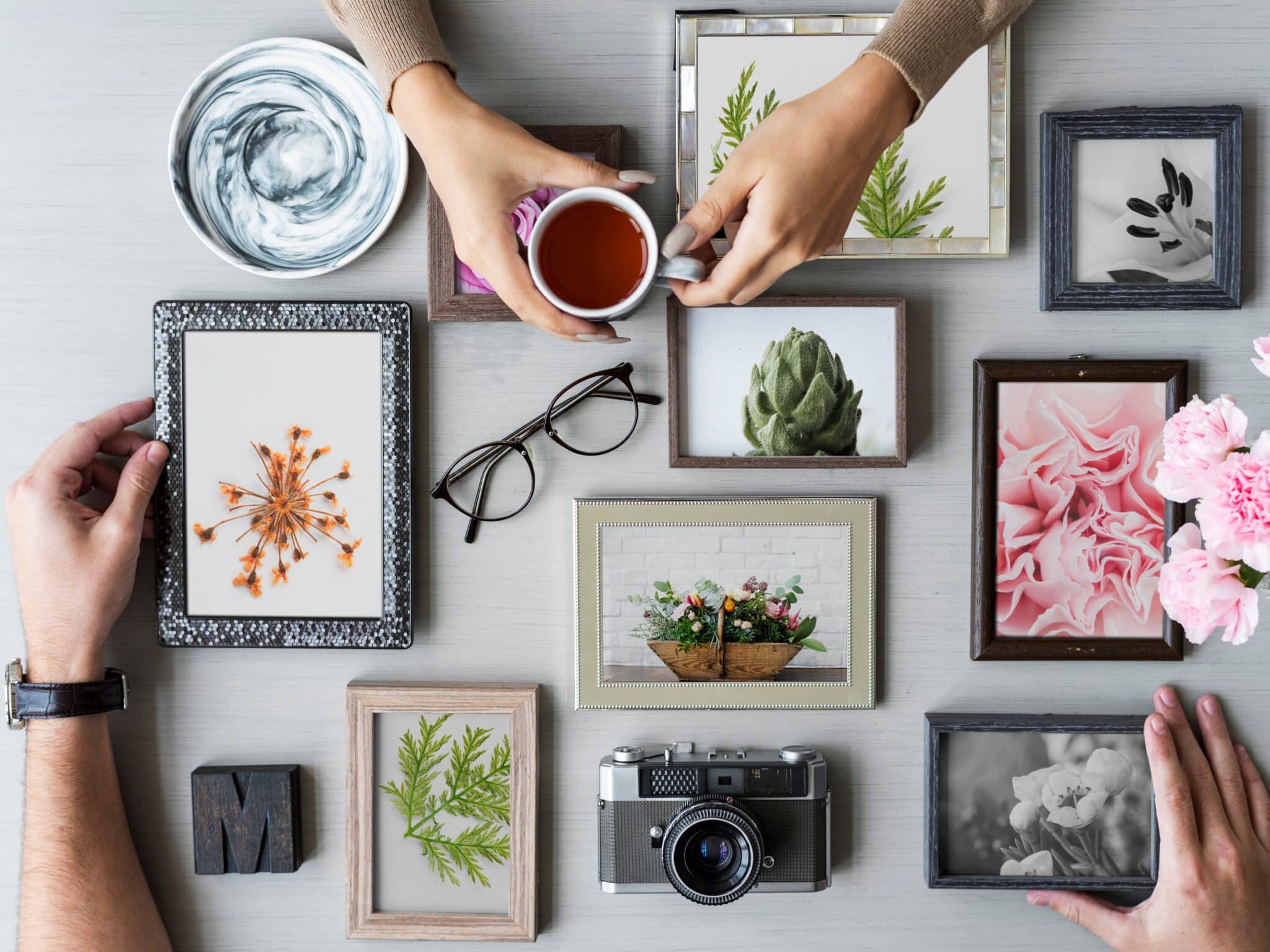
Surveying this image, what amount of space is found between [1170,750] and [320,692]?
100 centimetres

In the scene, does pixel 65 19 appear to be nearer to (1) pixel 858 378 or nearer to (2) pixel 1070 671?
(1) pixel 858 378

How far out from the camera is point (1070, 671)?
1024 millimetres

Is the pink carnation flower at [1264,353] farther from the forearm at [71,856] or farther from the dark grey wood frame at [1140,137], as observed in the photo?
the forearm at [71,856]

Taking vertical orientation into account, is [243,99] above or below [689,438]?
above

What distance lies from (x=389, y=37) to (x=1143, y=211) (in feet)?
2.80

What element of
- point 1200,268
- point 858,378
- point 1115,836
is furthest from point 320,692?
point 1200,268

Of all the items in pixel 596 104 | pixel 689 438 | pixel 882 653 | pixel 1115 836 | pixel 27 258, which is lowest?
pixel 1115 836

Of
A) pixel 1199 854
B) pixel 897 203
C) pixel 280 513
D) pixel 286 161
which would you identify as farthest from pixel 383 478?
pixel 1199 854

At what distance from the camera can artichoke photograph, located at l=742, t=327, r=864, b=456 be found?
98 cm

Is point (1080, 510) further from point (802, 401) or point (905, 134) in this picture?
point (905, 134)

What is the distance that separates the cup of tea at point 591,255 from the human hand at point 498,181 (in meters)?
0.01

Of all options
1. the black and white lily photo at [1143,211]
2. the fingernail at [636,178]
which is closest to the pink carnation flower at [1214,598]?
the black and white lily photo at [1143,211]

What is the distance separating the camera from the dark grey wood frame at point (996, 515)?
982mm

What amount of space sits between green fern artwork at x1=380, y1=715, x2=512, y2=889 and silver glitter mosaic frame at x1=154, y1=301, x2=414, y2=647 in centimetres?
14
